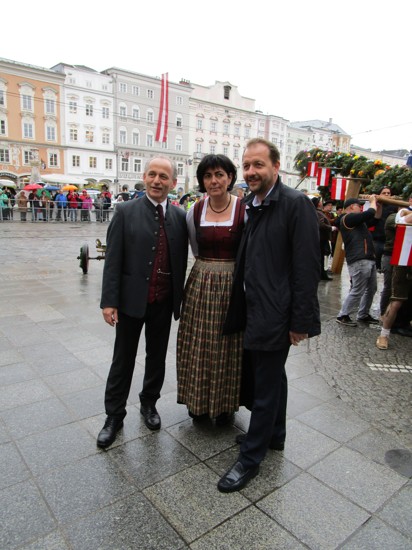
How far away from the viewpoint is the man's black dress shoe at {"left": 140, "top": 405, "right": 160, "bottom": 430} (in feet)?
9.20

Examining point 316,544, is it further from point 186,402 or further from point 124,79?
point 124,79

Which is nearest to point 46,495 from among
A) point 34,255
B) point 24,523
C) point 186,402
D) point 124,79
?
point 24,523

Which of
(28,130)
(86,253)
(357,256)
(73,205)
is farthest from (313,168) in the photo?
(28,130)

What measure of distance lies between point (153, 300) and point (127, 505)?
3.98 ft

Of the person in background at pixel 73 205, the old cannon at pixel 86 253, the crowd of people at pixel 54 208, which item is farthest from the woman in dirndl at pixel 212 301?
the person in background at pixel 73 205

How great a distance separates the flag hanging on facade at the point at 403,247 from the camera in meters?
4.61

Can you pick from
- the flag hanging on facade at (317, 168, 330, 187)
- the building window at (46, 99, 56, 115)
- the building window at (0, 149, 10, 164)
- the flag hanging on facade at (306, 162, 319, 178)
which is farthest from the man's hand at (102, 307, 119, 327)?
the building window at (46, 99, 56, 115)

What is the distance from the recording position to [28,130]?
140 ft

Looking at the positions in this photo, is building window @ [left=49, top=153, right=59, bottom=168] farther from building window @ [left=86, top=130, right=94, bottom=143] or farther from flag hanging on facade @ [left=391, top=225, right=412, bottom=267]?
flag hanging on facade @ [left=391, top=225, right=412, bottom=267]

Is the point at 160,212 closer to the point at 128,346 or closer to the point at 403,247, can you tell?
the point at 128,346

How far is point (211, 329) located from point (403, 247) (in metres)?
3.12

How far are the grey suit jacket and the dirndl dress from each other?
0.31 metres

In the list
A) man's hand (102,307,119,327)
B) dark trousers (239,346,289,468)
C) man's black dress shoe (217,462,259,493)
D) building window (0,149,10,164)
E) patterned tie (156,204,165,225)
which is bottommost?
man's black dress shoe (217,462,259,493)

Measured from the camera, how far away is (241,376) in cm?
272
